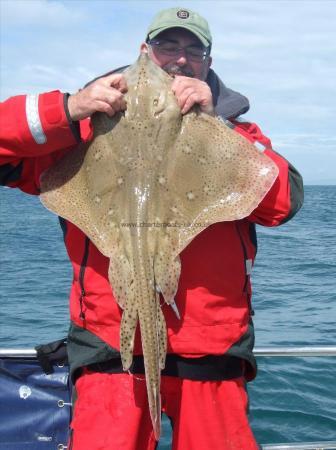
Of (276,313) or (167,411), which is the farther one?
(276,313)

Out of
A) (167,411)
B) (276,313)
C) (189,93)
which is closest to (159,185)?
(189,93)

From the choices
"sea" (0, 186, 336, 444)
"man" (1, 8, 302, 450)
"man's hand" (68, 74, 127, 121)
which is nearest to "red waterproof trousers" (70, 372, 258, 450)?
"man" (1, 8, 302, 450)

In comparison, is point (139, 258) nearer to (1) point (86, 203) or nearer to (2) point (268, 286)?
(1) point (86, 203)

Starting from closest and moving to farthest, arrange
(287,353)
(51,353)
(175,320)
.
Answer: (175,320), (51,353), (287,353)

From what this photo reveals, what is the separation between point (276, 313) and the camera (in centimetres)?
1259

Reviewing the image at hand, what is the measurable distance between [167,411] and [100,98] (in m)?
1.81

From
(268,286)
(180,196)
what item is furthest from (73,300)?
(268,286)

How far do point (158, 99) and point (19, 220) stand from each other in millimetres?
36168

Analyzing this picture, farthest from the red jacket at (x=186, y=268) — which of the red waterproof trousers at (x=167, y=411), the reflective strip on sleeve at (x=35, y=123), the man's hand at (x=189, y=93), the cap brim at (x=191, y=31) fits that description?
the cap brim at (x=191, y=31)

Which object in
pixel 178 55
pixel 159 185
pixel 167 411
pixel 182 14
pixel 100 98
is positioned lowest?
pixel 167 411

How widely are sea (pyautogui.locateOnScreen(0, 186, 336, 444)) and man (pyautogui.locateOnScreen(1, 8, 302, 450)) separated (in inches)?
130

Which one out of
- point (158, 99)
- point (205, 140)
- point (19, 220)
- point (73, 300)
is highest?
point (158, 99)

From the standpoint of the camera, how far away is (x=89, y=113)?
10.7 ft

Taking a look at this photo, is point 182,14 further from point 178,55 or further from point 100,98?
point 100,98
